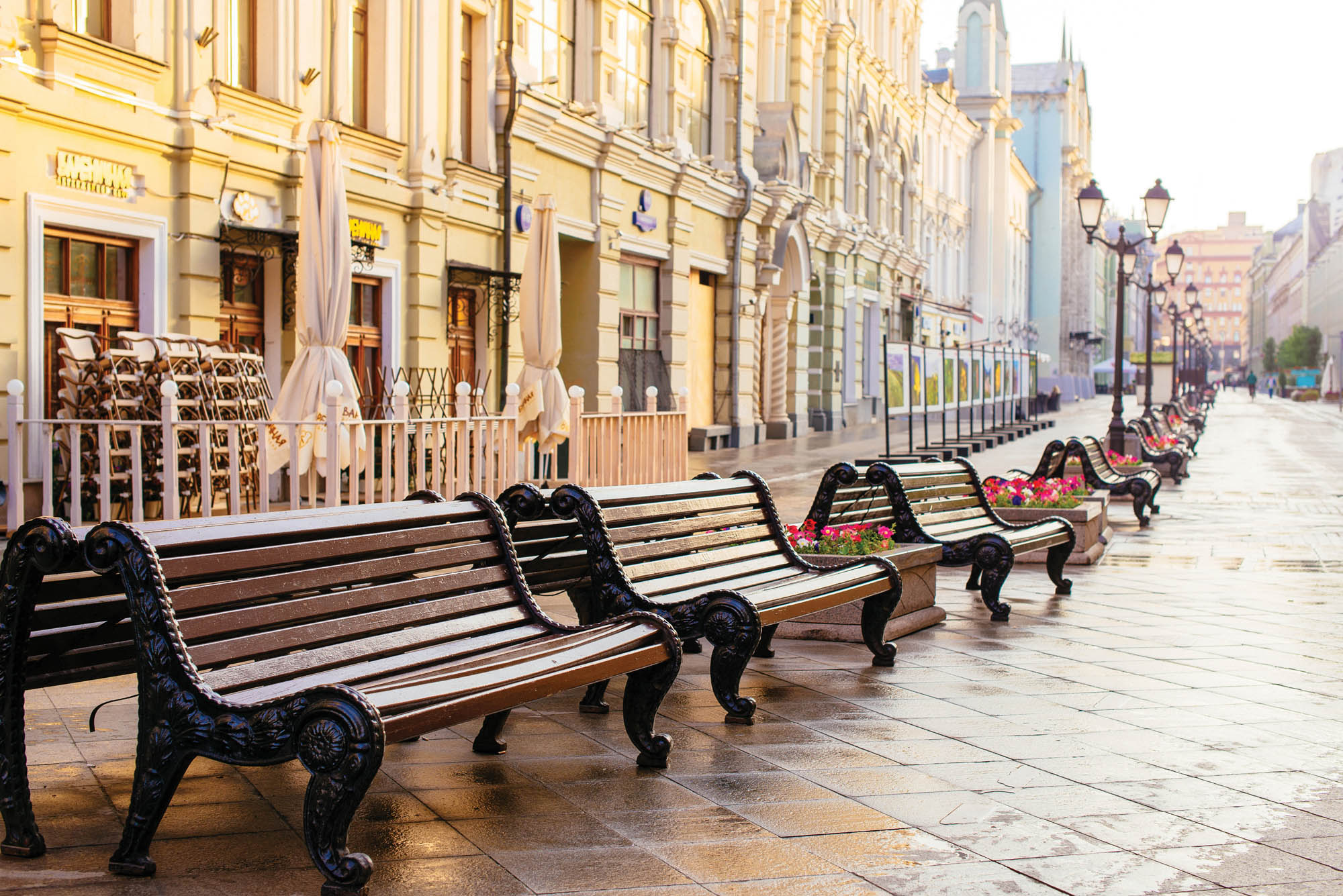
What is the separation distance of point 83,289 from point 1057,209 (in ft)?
259

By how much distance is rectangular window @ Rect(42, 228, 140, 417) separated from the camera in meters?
12.0

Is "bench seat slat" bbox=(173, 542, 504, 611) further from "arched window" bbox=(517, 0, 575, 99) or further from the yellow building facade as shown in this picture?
"arched window" bbox=(517, 0, 575, 99)

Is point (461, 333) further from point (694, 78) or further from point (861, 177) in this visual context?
point (861, 177)

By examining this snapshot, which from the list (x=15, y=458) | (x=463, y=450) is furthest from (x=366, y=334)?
(x=15, y=458)

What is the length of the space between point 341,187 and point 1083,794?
9.14 m

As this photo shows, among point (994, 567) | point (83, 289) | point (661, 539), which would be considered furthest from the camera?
point (83, 289)

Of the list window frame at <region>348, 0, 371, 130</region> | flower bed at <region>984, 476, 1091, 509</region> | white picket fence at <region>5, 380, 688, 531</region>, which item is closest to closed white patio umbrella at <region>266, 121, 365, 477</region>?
white picket fence at <region>5, 380, 688, 531</region>

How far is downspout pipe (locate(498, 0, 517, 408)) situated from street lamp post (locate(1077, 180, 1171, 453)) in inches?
322

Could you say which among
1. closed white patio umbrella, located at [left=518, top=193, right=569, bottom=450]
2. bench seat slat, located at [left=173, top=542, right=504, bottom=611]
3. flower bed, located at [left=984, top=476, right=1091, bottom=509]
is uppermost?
closed white patio umbrella, located at [left=518, top=193, right=569, bottom=450]

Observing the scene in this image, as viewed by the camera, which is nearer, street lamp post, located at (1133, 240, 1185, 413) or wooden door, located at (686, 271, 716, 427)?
wooden door, located at (686, 271, 716, 427)

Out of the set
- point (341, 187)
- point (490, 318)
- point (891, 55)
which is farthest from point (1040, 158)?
point (341, 187)

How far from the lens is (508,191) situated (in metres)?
19.0

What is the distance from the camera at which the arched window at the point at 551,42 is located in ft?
66.5

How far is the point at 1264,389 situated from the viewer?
5605 inches
